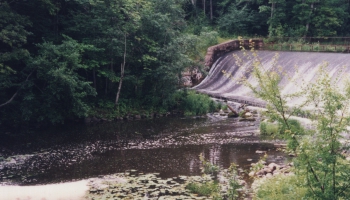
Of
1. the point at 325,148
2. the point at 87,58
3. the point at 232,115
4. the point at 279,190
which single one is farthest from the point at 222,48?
the point at 325,148

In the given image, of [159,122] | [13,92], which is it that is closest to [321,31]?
[159,122]

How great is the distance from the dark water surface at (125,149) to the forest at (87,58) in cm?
192

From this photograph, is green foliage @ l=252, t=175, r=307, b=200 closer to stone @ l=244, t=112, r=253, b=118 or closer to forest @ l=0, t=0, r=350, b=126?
stone @ l=244, t=112, r=253, b=118

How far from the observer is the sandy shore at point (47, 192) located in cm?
1131

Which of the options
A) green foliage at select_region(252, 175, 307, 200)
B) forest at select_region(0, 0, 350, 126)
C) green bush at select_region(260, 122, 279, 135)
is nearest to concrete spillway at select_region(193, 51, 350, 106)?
forest at select_region(0, 0, 350, 126)

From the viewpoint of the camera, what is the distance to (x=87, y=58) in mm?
24406

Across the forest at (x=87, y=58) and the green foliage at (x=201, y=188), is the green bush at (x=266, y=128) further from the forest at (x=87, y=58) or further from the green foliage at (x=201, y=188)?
the green foliage at (x=201, y=188)

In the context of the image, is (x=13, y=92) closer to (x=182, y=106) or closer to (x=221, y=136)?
(x=182, y=106)

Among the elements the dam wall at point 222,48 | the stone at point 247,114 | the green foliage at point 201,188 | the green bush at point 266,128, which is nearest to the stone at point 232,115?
the stone at point 247,114

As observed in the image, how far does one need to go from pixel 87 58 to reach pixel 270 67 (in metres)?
14.6

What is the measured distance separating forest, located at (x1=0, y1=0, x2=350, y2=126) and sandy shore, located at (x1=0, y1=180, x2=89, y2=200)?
865 cm

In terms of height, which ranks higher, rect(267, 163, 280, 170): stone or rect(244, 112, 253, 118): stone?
rect(244, 112, 253, 118): stone

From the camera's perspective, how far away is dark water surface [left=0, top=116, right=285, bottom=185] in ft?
46.5

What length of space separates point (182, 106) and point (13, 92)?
11455mm
